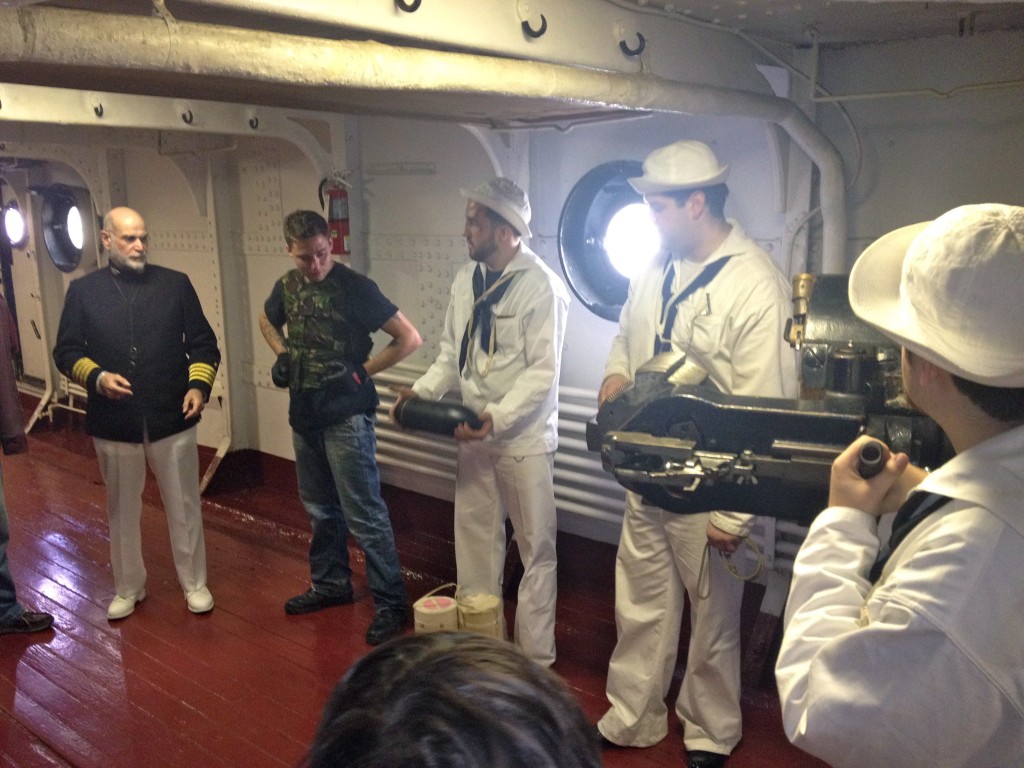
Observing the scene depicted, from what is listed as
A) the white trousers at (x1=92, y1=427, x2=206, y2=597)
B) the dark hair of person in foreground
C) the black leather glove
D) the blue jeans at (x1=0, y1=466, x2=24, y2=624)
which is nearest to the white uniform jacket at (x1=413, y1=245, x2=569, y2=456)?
the black leather glove

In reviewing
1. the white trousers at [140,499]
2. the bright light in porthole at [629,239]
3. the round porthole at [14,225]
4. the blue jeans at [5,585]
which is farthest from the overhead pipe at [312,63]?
the round porthole at [14,225]

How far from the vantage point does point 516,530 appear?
3.46m

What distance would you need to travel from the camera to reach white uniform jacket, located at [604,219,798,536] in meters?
2.55

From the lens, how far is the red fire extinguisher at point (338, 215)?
15.2ft

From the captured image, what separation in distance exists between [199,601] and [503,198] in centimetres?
231

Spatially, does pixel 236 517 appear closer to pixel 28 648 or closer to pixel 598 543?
pixel 28 648

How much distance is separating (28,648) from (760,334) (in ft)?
10.7

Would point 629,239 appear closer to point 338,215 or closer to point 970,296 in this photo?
point 338,215

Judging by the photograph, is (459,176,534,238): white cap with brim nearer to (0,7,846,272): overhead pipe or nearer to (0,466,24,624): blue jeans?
(0,7,846,272): overhead pipe

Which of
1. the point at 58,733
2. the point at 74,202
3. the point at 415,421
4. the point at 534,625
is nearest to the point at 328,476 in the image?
the point at 415,421

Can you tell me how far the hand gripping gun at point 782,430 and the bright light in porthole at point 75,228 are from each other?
6.76 meters

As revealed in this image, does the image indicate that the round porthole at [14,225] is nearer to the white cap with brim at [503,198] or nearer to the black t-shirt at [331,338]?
→ the black t-shirt at [331,338]

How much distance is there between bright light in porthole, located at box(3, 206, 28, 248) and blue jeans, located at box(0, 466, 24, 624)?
4.68 metres

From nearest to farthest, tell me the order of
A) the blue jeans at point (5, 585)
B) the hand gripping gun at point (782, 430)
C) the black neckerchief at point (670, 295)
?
1. the hand gripping gun at point (782, 430)
2. the black neckerchief at point (670, 295)
3. the blue jeans at point (5, 585)
